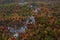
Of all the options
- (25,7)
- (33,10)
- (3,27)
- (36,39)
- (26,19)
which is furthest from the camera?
(25,7)

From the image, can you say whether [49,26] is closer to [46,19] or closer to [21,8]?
[46,19]

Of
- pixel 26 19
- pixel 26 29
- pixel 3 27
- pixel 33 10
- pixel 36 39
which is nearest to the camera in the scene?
pixel 36 39

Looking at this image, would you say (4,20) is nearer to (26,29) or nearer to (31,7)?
(26,29)

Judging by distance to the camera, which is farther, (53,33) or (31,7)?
(31,7)

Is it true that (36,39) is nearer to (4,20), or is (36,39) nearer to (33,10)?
(4,20)

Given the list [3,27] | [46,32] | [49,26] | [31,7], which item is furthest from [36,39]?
[31,7]

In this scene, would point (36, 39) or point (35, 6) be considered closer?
point (36, 39)

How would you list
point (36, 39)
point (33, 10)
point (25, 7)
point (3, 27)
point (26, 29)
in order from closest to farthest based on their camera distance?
point (36, 39) → point (26, 29) → point (3, 27) → point (33, 10) → point (25, 7)

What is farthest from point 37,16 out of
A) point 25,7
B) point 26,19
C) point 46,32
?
point 25,7

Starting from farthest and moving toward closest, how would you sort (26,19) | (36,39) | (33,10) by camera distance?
1. (33,10)
2. (26,19)
3. (36,39)
